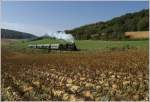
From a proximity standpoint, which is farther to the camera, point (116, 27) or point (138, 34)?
point (116, 27)

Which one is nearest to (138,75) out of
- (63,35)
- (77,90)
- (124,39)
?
(77,90)

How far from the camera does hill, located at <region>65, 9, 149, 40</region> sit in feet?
161

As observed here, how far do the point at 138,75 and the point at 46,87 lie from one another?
3.06 m

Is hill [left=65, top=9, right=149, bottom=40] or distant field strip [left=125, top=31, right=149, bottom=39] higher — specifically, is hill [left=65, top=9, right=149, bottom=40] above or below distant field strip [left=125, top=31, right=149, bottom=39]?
above

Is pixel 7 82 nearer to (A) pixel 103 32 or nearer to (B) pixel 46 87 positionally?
(B) pixel 46 87

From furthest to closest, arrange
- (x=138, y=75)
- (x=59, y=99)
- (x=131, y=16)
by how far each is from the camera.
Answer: (x=131, y=16)
(x=138, y=75)
(x=59, y=99)

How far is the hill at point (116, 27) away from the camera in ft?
161

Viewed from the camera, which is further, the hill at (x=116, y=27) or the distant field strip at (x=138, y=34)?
the hill at (x=116, y=27)

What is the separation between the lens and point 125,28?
5066cm

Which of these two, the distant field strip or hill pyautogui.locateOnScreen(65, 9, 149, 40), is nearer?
the distant field strip

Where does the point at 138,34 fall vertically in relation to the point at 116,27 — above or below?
below

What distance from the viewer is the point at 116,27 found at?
53.0 m

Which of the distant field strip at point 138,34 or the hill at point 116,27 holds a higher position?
the hill at point 116,27

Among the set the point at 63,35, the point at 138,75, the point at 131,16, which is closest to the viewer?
the point at 138,75
